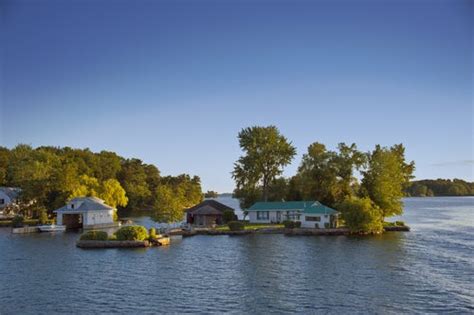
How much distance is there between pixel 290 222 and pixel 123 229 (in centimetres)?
2621

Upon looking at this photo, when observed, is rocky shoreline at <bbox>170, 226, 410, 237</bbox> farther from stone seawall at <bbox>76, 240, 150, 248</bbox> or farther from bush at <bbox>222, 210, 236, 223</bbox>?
stone seawall at <bbox>76, 240, 150, 248</bbox>

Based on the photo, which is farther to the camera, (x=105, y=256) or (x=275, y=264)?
(x=105, y=256)

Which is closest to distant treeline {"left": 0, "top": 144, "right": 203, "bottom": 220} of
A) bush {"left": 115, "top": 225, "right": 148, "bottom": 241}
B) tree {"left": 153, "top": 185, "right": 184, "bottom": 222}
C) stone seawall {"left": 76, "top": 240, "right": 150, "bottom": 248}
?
tree {"left": 153, "top": 185, "right": 184, "bottom": 222}

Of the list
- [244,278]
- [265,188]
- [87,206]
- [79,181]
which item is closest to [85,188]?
[79,181]

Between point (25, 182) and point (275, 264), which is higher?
point (25, 182)

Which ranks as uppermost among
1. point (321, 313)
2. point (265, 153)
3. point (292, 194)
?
point (265, 153)

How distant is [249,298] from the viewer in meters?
29.0

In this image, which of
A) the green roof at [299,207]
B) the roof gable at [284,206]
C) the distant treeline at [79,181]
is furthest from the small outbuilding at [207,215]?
the green roof at [299,207]

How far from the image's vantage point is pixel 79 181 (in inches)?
3516

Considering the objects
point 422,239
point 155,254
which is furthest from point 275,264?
point 422,239

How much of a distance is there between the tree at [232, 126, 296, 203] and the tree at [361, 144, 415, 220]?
18073mm

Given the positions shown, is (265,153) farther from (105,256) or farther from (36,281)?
(36,281)

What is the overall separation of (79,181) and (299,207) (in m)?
45.8

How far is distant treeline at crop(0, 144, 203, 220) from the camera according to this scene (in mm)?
77025
